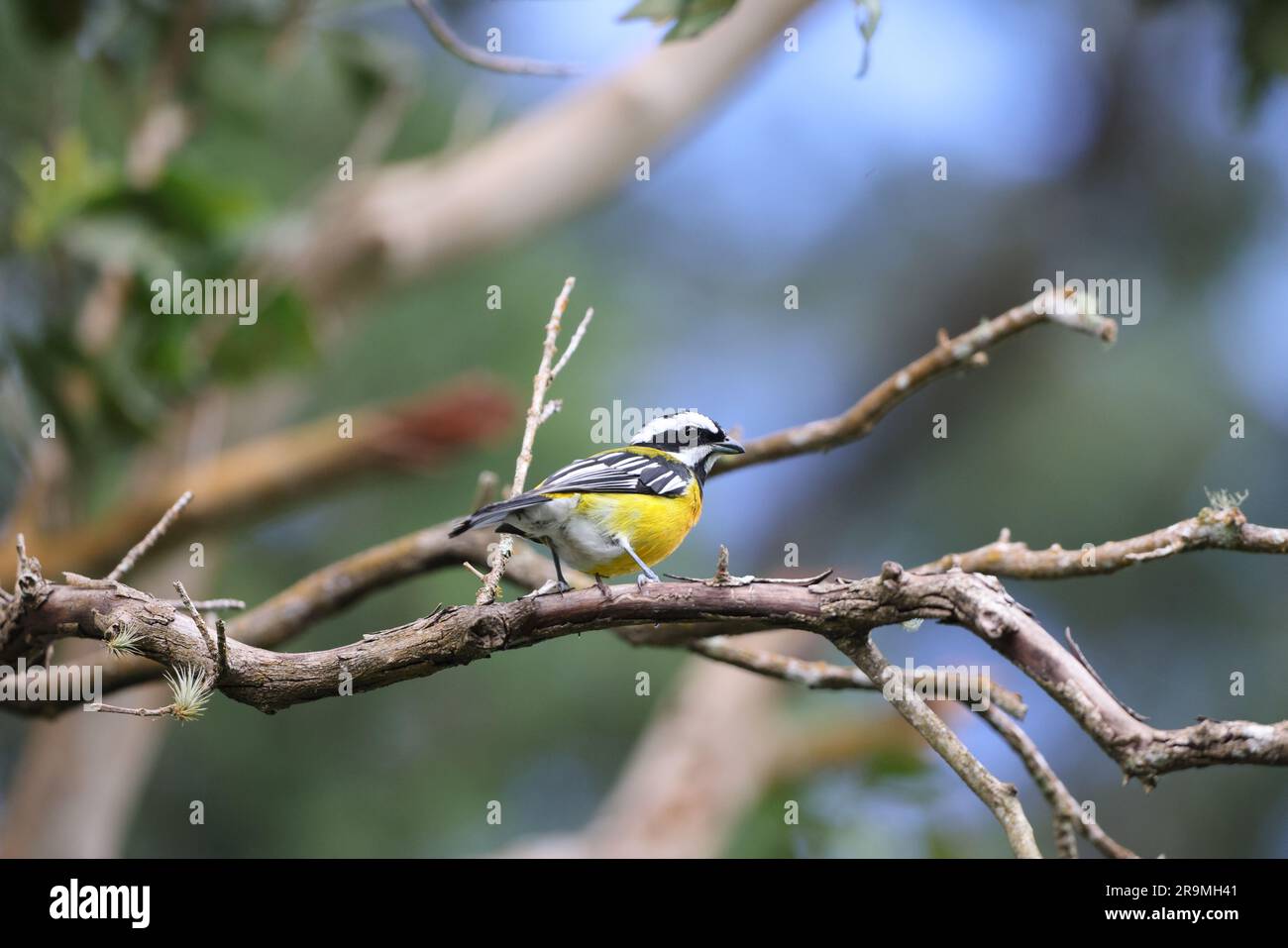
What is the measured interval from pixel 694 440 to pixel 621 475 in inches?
28.2

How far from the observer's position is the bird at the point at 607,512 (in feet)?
10.9

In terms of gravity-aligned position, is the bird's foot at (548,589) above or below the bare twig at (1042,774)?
above

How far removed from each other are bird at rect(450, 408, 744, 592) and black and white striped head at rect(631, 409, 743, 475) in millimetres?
203

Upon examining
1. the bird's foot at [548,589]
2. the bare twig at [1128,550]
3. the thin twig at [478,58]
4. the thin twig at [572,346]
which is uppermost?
the thin twig at [478,58]

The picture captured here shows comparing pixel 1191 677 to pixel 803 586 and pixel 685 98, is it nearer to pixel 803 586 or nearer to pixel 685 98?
pixel 685 98

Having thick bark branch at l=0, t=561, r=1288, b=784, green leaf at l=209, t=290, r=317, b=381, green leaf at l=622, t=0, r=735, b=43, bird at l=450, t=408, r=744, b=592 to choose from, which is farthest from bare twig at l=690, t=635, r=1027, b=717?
green leaf at l=209, t=290, r=317, b=381

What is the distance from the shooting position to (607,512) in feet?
11.4

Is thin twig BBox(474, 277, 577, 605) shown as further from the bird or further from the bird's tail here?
the bird

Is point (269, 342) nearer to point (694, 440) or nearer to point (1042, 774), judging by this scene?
point (694, 440)

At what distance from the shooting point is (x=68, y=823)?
22.8 ft

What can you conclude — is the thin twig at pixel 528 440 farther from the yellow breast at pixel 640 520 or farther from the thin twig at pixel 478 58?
the thin twig at pixel 478 58

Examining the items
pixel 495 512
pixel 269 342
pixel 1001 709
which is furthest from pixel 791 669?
pixel 269 342

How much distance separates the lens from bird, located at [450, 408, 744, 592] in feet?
10.9

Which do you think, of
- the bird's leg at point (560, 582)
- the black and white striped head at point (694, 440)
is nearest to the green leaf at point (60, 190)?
the black and white striped head at point (694, 440)
